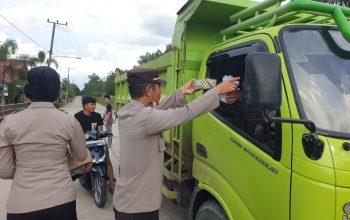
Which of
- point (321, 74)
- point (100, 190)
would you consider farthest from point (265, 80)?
point (100, 190)

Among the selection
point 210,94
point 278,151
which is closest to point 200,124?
point 210,94

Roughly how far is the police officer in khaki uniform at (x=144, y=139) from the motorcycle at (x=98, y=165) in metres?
3.08

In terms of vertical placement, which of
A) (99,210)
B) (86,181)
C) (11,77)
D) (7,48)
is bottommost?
(99,210)

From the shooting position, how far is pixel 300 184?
7.06ft

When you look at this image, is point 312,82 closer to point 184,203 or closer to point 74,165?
point 74,165

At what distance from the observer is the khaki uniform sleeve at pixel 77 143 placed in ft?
8.69

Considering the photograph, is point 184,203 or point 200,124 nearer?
point 200,124

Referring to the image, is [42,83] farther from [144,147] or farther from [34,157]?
[144,147]

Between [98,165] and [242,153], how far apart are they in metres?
3.65

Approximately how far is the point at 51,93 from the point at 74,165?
58 centimetres

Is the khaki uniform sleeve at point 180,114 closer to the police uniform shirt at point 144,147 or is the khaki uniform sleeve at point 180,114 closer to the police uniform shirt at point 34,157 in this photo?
the police uniform shirt at point 144,147

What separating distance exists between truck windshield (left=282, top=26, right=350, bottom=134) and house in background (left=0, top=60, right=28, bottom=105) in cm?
2766

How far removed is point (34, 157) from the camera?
248 cm

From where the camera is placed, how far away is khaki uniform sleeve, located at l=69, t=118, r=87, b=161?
2.65 m
